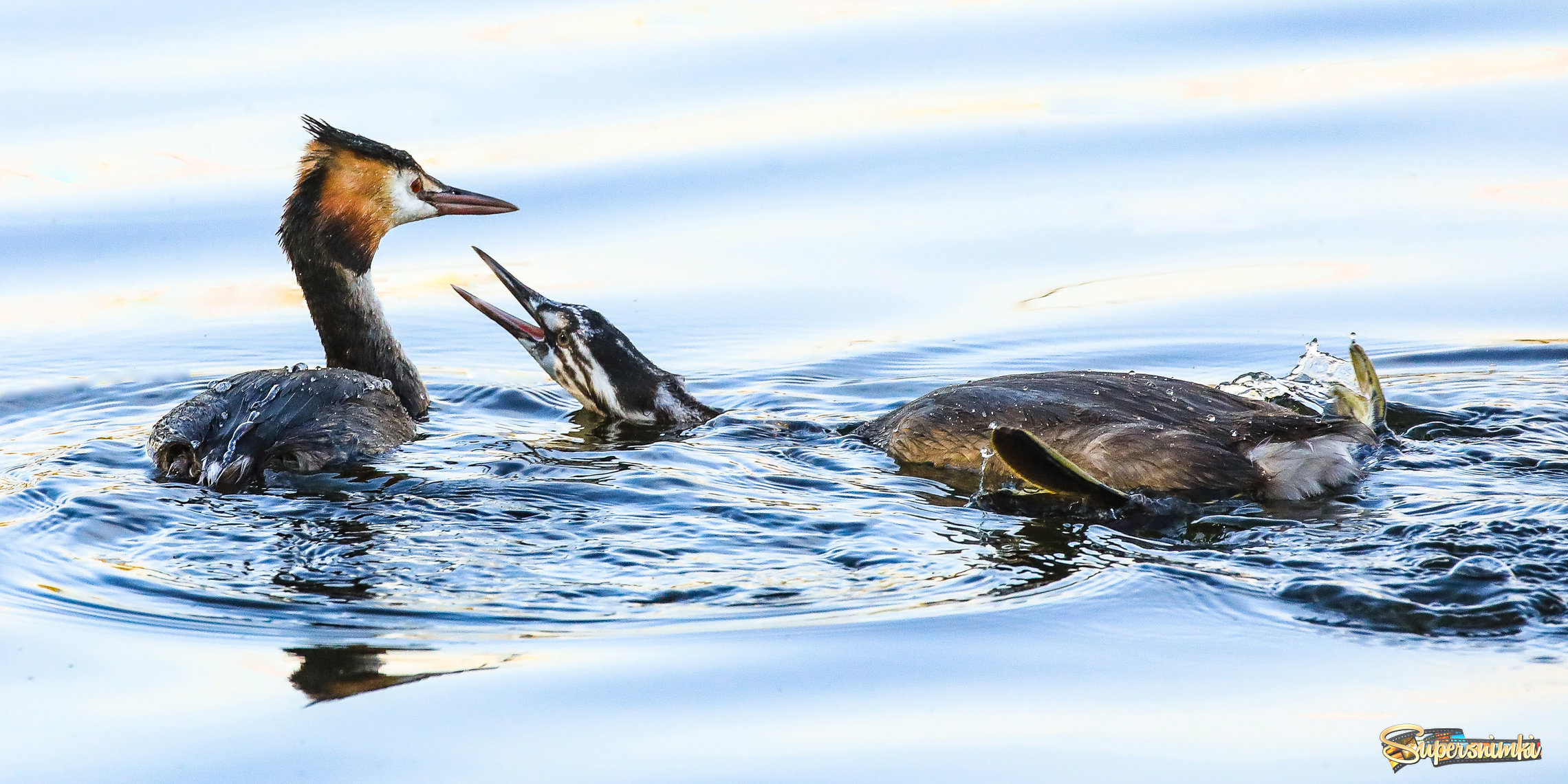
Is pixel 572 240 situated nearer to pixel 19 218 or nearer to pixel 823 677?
pixel 19 218

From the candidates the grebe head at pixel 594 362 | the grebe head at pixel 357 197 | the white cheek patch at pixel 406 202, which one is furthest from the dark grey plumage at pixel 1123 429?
the white cheek patch at pixel 406 202

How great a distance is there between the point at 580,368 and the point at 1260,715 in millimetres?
3887

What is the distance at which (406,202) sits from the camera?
7.38 metres

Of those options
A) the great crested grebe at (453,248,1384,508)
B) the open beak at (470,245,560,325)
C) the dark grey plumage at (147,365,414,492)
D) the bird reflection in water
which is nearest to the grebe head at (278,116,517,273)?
the open beak at (470,245,560,325)

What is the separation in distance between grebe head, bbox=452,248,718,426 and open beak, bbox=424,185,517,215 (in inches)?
12.0

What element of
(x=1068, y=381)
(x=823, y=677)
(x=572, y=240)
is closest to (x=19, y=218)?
(x=572, y=240)

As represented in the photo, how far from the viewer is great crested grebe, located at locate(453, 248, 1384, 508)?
5426 millimetres

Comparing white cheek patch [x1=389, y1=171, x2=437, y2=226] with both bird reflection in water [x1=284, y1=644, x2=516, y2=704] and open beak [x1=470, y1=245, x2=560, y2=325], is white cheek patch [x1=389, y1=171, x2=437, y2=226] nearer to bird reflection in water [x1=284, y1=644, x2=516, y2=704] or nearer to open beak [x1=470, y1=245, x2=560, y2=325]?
open beak [x1=470, y1=245, x2=560, y2=325]

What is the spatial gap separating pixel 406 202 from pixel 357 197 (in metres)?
0.21

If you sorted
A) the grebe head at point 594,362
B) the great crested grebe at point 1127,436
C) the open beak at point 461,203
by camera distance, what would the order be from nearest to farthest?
the great crested grebe at point 1127,436 → the grebe head at point 594,362 → the open beak at point 461,203

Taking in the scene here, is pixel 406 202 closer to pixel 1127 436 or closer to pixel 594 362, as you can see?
pixel 594 362

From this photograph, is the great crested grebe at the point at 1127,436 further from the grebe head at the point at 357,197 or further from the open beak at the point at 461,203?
the grebe head at the point at 357,197

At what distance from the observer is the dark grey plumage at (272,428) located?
5.89 metres

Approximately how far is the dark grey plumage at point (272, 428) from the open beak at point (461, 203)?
108 centimetres
